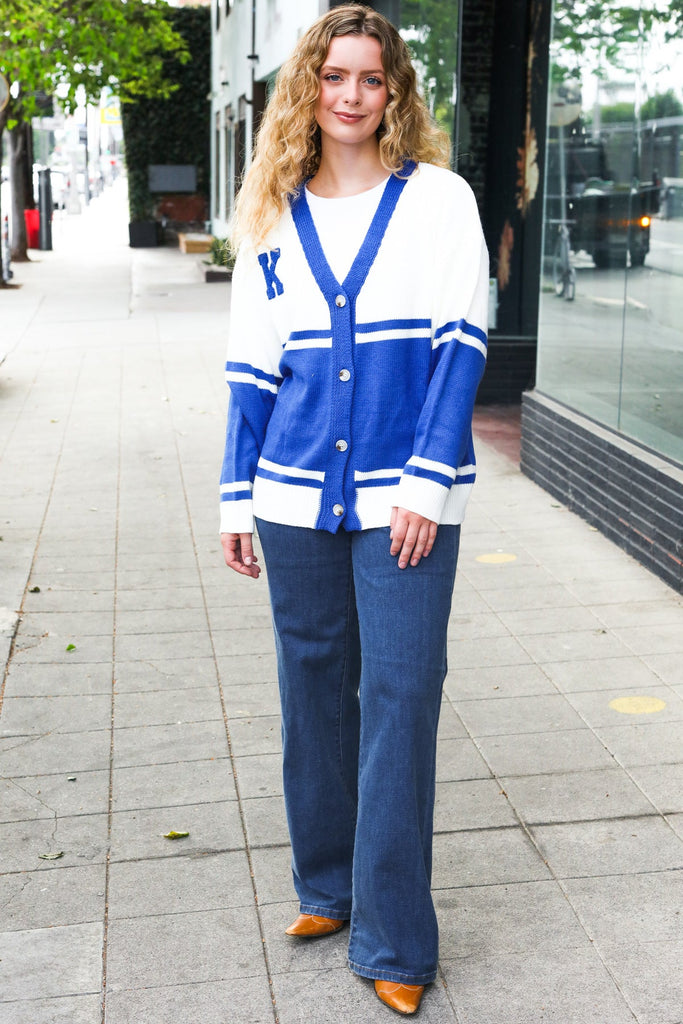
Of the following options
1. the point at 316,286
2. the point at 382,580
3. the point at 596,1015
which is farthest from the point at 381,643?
the point at 596,1015

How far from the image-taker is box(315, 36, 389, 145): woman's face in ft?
8.99

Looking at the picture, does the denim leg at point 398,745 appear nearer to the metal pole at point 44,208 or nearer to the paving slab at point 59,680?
the paving slab at point 59,680

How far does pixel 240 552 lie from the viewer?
9.99 ft

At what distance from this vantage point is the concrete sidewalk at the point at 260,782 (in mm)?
3041

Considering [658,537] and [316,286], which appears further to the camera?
[658,537]

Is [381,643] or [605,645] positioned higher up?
[381,643]

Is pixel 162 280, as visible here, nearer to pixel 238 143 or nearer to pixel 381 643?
pixel 238 143

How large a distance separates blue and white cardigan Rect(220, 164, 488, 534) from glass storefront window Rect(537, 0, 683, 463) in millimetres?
3659

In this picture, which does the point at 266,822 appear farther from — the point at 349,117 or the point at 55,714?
the point at 349,117

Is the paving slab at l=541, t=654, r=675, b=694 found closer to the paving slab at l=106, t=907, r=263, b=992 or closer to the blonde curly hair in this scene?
the paving slab at l=106, t=907, r=263, b=992

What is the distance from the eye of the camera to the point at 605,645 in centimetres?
531

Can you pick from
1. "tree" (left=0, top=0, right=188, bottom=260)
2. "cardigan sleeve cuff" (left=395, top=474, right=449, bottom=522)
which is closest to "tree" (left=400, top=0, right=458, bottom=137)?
"cardigan sleeve cuff" (left=395, top=474, right=449, bottom=522)

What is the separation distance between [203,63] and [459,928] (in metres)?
32.7

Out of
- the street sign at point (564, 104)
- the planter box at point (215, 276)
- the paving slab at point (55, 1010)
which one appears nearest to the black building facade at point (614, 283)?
the street sign at point (564, 104)
